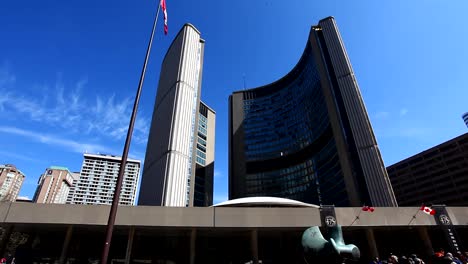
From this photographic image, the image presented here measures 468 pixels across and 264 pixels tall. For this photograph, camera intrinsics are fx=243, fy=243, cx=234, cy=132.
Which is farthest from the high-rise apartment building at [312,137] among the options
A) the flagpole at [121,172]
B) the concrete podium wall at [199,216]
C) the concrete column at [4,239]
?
the concrete column at [4,239]

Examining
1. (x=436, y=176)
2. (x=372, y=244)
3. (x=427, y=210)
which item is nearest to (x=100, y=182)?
(x=372, y=244)

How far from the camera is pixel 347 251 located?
21.0 feet

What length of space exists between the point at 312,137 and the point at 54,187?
488ft

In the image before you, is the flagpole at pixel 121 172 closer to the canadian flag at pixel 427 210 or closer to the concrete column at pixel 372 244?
the concrete column at pixel 372 244

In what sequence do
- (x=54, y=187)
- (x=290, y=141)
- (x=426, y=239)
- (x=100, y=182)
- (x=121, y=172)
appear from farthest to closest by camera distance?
(x=100, y=182) → (x=54, y=187) → (x=290, y=141) → (x=426, y=239) → (x=121, y=172)

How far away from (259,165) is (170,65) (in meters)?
55.6

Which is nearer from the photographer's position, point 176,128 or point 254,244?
point 254,244

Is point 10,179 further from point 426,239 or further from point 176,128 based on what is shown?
point 426,239

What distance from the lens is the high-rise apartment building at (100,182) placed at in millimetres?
140000

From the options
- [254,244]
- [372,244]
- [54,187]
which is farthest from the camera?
[54,187]

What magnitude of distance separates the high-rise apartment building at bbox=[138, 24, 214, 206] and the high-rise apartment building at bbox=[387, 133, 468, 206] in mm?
77216

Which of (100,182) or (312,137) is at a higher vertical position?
(100,182)

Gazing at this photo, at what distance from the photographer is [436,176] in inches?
3100

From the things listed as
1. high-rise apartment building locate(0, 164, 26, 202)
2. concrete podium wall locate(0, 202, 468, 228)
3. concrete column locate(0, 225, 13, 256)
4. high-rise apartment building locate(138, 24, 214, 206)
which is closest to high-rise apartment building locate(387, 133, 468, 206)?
concrete podium wall locate(0, 202, 468, 228)
